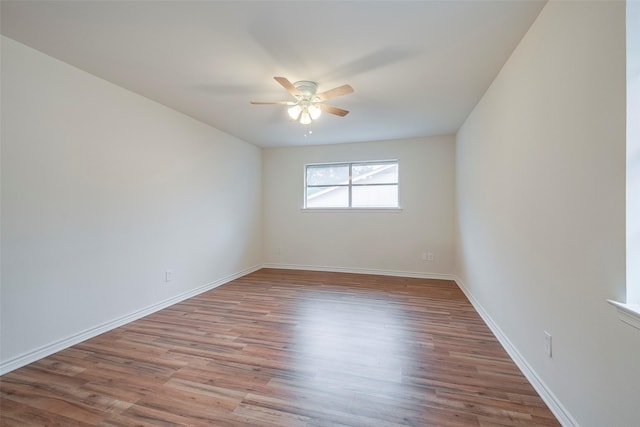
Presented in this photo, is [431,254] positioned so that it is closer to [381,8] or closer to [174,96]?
[381,8]

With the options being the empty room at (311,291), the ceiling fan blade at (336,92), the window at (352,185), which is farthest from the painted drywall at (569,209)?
the window at (352,185)

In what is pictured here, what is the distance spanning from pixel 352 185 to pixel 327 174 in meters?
0.55

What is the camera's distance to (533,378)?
1.79 m

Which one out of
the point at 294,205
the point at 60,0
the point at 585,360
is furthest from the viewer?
the point at 294,205

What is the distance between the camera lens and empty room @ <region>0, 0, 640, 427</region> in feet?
4.25

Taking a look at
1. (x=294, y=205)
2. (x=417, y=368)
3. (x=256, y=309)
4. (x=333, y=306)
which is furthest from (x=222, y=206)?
(x=417, y=368)

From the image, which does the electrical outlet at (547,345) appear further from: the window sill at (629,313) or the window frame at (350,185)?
the window frame at (350,185)

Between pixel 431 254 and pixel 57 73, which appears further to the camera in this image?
pixel 431 254

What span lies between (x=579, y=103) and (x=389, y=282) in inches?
138

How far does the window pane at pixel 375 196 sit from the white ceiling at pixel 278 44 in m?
1.95

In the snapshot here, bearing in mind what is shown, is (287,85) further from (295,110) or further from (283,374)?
(283,374)

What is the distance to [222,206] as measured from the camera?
4336 millimetres

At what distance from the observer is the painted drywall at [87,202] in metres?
2.03

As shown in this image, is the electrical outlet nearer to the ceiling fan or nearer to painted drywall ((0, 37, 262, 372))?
the ceiling fan
